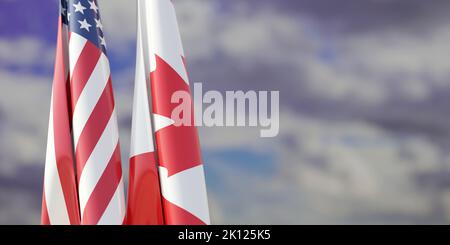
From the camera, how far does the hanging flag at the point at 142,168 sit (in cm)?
550

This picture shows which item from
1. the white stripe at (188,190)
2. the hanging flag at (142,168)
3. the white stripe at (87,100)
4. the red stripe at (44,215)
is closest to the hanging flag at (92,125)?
the white stripe at (87,100)

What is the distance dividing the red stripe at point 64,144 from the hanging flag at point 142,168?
54 centimetres

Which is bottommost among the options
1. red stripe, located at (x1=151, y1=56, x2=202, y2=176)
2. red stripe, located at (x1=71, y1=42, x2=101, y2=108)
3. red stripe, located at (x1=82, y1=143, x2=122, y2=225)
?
red stripe, located at (x1=82, y1=143, x2=122, y2=225)

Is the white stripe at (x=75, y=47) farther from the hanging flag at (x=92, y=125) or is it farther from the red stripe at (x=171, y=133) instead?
the red stripe at (x=171, y=133)

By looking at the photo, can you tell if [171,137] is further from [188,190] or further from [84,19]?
[84,19]

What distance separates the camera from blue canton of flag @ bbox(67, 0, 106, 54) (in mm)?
5742

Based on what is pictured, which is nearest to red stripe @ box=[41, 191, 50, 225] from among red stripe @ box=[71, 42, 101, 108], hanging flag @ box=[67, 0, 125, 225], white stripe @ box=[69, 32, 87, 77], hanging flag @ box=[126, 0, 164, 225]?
hanging flag @ box=[67, 0, 125, 225]

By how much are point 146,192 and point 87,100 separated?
1.04 meters

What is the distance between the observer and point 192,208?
17.9 ft

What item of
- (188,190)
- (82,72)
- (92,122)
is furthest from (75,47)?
(188,190)

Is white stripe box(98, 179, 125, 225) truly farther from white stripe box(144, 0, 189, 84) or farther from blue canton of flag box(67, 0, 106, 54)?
blue canton of flag box(67, 0, 106, 54)

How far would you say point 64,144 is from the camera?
5656 mm
